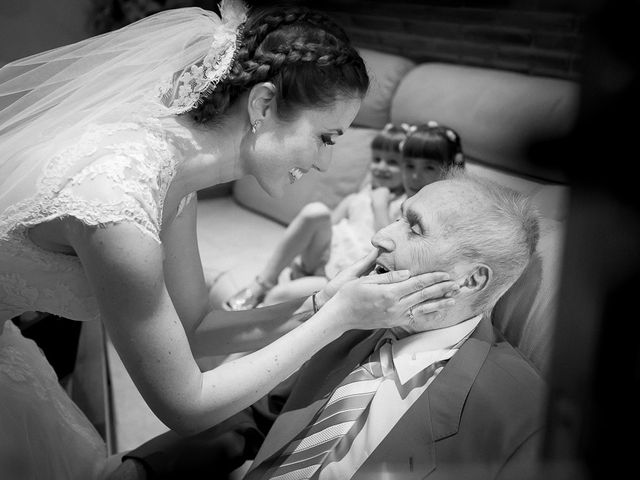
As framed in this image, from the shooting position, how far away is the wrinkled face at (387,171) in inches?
111

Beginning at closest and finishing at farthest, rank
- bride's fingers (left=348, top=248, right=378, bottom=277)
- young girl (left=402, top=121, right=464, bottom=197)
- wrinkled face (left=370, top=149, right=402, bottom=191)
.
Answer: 1. bride's fingers (left=348, top=248, right=378, bottom=277)
2. young girl (left=402, top=121, right=464, bottom=197)
3. wrinkled face (left=370, top=149, right=402, bottom=191)

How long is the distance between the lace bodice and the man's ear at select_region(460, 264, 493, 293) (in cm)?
59

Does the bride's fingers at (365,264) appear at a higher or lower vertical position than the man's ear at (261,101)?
lower

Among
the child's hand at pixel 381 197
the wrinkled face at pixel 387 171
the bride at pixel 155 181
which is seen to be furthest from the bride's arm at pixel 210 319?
the wrinkled face at pixel 387 171

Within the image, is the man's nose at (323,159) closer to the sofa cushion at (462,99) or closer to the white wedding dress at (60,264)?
the white wedding dress at (60,264)

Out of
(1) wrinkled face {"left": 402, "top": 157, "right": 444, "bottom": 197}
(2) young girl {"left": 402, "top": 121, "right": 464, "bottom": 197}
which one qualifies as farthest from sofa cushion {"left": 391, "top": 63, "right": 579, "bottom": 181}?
(1) wrinkled face {"left": 402, "top": 157, "right": 444, "bottom": 197}

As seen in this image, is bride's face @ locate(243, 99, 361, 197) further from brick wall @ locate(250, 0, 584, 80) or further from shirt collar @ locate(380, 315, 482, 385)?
brick wall @ locate(250, 0, 584, 80)

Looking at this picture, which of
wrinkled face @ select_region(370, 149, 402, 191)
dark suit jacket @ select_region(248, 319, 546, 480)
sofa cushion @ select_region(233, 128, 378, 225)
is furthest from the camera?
sofa cushion @ select_region(233, 128, 378, 225)

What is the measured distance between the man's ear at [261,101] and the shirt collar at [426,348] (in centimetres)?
52

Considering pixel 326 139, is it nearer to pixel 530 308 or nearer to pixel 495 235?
pixel 495 235

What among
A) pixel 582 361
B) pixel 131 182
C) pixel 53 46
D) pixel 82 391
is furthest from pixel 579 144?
pixel 82 391

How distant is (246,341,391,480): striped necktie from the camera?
4.18ft

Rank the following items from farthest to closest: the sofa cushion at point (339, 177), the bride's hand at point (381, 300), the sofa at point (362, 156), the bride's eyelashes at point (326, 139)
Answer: the sofa cushion at point (339, 177), the sofa at point (362, 156), the bride's eyelashes at point (326, 139), the bride's hand at point (381, 300)

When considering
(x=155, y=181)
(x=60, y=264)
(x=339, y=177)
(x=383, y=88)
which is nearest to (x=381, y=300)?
(x=155, y=181)
